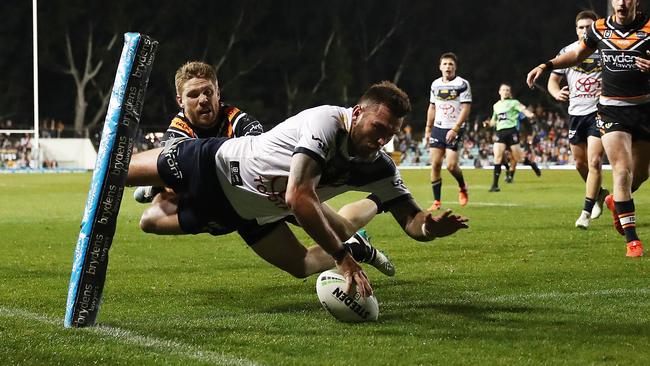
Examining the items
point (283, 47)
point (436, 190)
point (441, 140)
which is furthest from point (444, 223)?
point (283, 47)

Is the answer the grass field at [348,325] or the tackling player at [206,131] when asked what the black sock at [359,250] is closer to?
the tackling player at [206,131]

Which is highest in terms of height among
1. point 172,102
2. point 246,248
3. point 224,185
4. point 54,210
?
point 224,185

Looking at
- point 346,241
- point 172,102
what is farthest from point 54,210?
point 172,102

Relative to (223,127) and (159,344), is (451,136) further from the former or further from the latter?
(159,344)

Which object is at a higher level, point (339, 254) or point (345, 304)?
point (339, 254)

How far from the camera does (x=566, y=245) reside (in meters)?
9.41

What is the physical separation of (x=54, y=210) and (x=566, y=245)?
357 inches

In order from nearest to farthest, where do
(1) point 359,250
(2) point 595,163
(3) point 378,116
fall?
(3) point 378,116
(1) point 359,250
(2) point 595,163

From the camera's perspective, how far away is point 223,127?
7023 millimetres

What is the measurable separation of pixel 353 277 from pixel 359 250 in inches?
68.4

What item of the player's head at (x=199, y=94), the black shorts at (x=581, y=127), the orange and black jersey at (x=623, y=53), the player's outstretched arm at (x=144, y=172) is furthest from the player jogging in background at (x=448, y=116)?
the player's outstretched arm at (x=144, y=172)

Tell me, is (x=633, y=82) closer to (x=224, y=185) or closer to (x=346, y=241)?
(x=346, y=241)

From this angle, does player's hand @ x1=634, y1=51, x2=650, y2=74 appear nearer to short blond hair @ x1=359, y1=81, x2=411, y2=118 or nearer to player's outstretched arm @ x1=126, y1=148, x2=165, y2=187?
short blond hair @ x1=359, y1=81, x2=411, y2=118

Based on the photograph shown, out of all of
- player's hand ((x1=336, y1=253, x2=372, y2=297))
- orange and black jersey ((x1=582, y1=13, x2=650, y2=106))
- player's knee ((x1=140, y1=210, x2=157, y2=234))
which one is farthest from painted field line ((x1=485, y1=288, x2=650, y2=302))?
orange and black jersey ((x1=582, y1=13, x2=650, y2=106))
